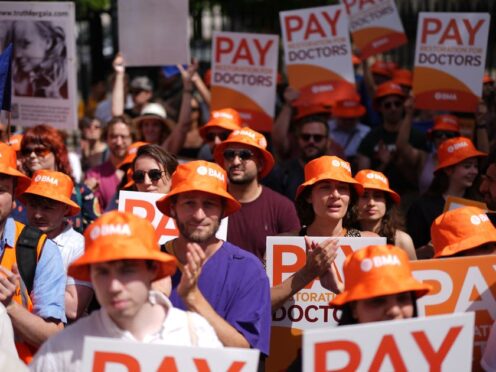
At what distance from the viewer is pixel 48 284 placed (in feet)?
18.2

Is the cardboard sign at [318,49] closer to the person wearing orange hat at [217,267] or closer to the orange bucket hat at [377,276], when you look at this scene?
the person wearing orange hat at [217,267]

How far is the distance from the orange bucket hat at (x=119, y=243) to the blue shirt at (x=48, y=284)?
101 cm

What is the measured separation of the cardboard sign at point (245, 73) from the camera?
35.4 ft

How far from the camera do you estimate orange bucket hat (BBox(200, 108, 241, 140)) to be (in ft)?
30.6

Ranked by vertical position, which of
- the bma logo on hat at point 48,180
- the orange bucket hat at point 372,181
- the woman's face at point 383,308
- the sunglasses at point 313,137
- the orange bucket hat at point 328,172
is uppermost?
the sunglasses at point 313,137

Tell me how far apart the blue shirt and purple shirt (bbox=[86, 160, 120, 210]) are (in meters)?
3.83

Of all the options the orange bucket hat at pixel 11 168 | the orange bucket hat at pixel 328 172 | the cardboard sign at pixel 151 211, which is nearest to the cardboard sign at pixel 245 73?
the cardboard sign at pixel 151 211

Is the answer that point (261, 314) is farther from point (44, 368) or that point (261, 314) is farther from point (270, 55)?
point (270, 55)

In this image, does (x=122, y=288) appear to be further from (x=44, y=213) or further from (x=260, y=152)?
(x=260, y=152)

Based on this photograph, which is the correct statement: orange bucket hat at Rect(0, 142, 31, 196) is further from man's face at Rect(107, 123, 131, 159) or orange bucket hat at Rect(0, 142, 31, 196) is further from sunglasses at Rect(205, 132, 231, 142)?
man's face at Rect(107, 123, 131, 159)

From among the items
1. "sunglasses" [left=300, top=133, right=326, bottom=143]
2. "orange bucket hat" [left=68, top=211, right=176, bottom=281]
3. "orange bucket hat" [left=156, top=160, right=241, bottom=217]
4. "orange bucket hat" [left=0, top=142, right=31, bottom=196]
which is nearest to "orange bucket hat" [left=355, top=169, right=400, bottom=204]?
"orange bucket hat" [left=156, top=160, right=241, bottom=217]

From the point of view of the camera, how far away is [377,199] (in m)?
7.57

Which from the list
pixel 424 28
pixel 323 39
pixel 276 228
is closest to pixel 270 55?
pixel 323 39

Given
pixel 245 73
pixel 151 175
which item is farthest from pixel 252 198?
pixel 245 73
